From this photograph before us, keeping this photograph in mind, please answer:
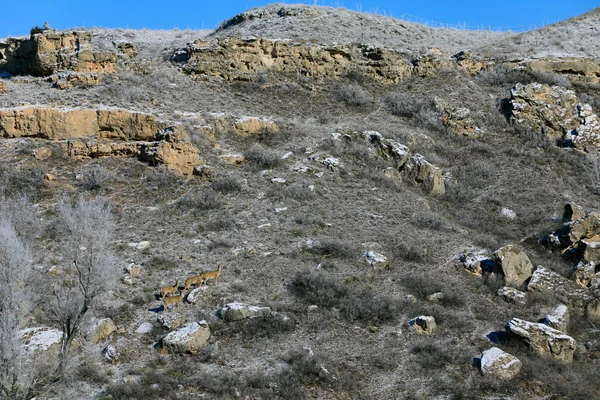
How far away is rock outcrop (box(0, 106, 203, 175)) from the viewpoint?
57.8 ft

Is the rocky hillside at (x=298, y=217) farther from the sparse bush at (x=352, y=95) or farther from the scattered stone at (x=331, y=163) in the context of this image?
the scattered stone at (x=331, y=163)

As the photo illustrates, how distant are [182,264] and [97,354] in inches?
149

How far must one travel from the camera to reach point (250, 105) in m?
22.8

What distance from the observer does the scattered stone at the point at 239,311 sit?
10992mm

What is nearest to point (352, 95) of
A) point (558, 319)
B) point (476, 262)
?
point (476, 262)

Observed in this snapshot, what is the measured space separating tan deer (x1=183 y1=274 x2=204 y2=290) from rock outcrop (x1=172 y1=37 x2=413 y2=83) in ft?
47.6

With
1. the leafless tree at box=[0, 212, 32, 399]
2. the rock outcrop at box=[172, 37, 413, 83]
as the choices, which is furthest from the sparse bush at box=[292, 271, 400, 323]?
the rock outcrop at box=[172, 37, 413, 83]

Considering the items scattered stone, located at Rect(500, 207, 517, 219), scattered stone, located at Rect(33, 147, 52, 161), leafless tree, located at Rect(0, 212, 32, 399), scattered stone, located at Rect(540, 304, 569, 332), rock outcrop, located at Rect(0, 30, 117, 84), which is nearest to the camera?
leafless tree, located at Rect(0, 212, 32, 399)

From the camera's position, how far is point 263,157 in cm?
1847

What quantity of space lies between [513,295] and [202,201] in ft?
28.9

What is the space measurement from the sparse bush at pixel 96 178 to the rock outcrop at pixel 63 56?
5592 mm

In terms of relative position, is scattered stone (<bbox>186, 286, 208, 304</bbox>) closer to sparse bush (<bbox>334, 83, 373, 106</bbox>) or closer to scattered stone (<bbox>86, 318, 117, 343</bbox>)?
scattered stone (<bbox>86, 318, 117, 343</bbox>)

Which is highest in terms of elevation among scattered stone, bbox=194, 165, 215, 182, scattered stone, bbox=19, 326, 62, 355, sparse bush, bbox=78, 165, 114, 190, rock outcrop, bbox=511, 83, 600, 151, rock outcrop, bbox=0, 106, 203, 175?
rock outcrop, bbox=511, 83, 600, 151

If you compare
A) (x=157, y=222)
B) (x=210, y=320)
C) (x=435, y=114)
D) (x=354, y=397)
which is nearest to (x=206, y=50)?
(x=435, y=114)
